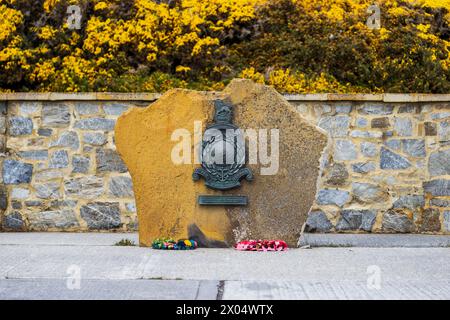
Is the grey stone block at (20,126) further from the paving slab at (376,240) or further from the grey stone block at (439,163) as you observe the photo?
the grey stone block at (439,163)

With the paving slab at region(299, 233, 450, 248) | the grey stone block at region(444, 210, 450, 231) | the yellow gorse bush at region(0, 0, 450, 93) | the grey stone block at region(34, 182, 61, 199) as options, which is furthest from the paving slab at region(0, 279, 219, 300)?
the yellow gorse bush at region(0, 0, 450, 93)

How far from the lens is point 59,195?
9.72 meters

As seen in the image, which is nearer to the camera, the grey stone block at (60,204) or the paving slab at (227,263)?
the paving slab at (227,263)

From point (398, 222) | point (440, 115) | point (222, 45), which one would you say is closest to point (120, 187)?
point (398, 222)

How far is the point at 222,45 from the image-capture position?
1227 centimetres

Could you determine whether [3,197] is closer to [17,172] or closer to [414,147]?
[17,172]

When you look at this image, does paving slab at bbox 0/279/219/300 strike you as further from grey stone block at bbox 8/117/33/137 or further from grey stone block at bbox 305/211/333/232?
grey stone block at bbox 8/117/33/137

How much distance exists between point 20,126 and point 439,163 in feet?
17.1

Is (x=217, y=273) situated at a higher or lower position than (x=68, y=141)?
lower

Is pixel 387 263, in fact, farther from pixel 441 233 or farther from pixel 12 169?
pixel 12 169

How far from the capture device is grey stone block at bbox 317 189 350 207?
9617mm

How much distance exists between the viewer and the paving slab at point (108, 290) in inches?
201

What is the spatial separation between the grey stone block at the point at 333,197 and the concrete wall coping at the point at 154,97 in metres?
1.14

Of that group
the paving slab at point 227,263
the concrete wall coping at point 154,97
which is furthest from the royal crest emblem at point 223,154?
the concrete wall coping at point 154,97
